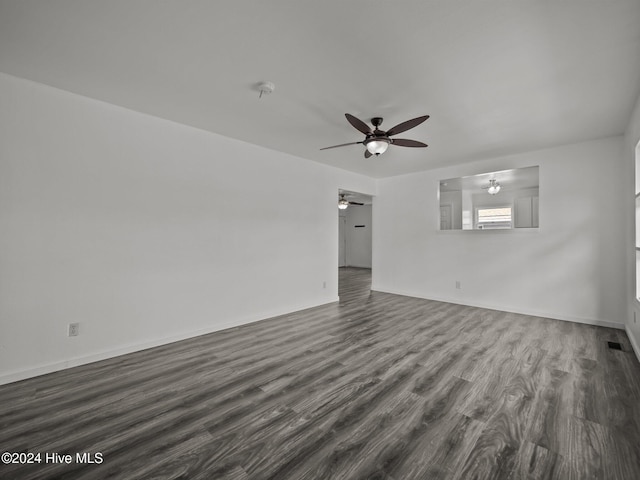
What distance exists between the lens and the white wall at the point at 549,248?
156 inches

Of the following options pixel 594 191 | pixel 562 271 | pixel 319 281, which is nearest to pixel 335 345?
pixel 319 281

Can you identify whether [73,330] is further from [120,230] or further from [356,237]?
[356,237]

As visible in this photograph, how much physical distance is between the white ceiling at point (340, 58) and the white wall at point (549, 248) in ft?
2.75

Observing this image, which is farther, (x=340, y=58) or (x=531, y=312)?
(x=531, y=312)

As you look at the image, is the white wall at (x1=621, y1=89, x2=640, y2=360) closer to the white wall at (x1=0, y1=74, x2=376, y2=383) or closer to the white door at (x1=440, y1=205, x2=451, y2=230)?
the white door at (x1=440, y1=205, x2=451, y2=230)

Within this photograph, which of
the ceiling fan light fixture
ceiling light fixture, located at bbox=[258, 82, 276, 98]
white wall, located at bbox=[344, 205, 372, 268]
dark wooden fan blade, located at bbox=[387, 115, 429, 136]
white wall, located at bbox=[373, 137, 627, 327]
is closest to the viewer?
ceiling light fixture, located at bbox=[258, 82, 276, 98]

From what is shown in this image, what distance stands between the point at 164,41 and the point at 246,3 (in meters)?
0.76

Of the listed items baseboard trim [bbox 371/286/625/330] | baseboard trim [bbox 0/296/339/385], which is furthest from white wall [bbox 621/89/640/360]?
baseboard trim [bbox 0/296/339/385]

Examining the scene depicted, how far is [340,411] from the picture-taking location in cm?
202

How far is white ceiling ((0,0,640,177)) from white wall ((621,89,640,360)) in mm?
252

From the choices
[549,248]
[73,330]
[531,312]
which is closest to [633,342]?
[531,312]

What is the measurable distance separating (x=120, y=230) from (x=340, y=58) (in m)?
2.80

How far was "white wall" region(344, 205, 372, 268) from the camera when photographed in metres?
11.4

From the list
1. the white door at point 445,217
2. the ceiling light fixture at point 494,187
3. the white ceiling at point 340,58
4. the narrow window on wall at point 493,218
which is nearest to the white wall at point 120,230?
the white ceiling at point 340,58
